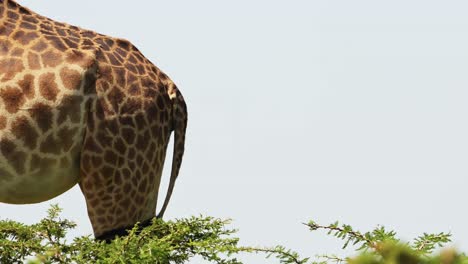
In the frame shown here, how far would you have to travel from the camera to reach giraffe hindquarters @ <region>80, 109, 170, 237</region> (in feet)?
14.9

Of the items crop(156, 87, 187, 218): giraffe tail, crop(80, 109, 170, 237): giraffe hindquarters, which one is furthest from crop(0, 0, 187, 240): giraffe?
crop(156, 87, 187, 218): giraffe tail

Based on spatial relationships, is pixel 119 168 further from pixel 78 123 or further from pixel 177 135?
pixel 177 135

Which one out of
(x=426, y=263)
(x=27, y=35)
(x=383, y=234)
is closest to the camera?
(x=426, y=263)

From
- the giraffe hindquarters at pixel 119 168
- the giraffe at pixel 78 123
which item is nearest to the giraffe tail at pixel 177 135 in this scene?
the giraffe at pixel 78 123

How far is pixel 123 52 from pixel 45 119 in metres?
0.92

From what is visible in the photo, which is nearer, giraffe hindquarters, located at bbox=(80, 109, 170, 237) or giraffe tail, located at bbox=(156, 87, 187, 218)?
giraffe hindquarters, located at bbox=(80, 109, 170, 237)

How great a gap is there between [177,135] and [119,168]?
0.70 metres

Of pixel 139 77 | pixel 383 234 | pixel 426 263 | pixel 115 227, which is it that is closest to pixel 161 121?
pixel 139 77

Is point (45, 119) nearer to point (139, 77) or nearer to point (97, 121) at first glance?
point (97, 121)

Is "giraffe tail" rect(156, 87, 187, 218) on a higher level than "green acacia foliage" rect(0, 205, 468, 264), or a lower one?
higher

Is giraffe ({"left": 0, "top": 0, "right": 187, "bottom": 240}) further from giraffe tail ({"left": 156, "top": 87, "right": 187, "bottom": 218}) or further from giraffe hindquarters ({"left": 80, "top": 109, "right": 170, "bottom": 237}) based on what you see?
giraffe tail ({"left": 156, "top": 87, "right": 187, "bottom": 218})

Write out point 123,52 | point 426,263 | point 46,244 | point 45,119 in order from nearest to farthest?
point 426,263 → point 46,244 → point 45,119 → point 123,52

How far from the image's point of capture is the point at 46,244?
4.05 m

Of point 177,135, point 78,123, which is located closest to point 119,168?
point 78,123
